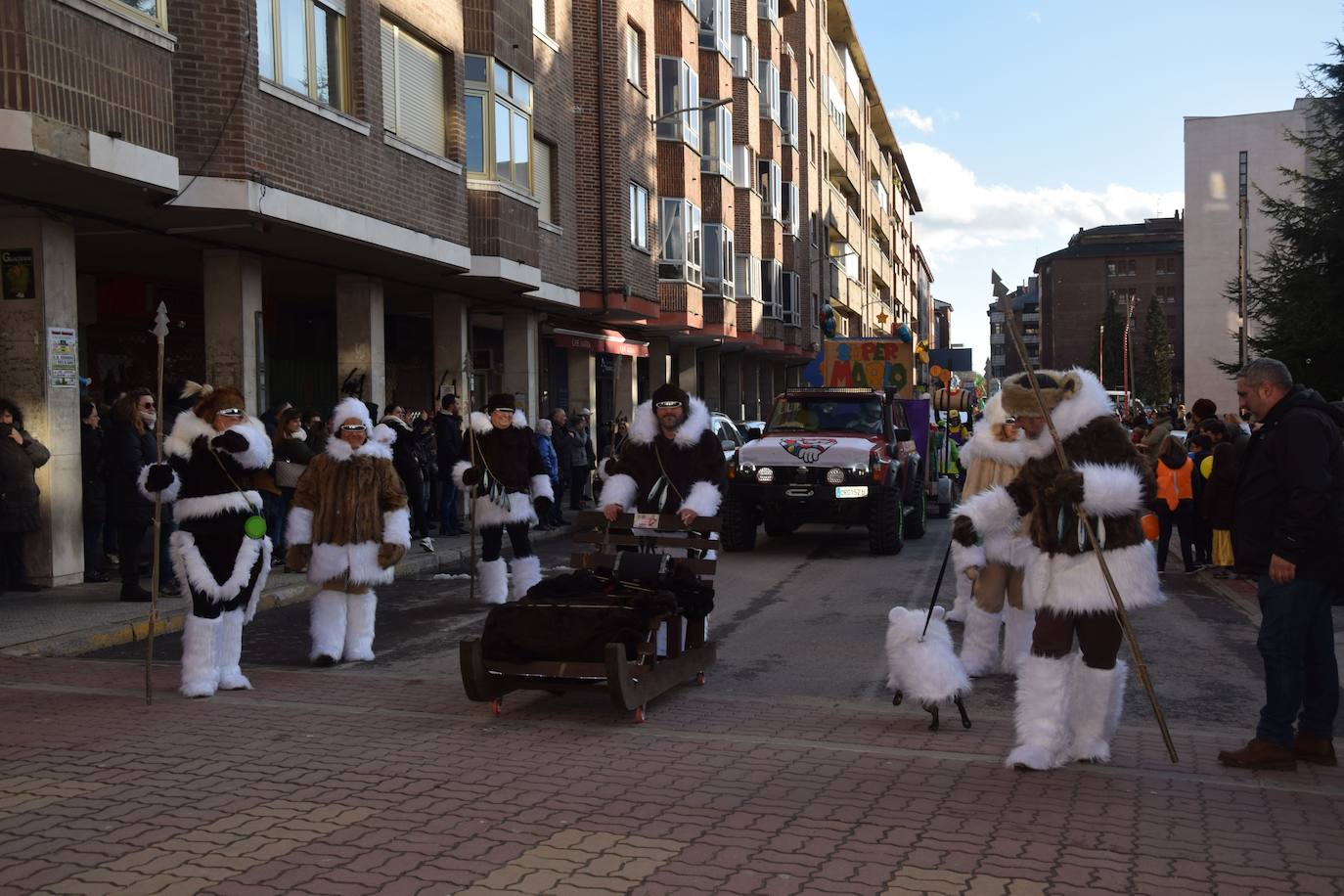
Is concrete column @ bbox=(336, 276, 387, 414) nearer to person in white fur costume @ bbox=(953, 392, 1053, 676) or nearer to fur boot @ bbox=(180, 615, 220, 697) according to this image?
fur boot @ bbox=(180, 615, 220, 697)

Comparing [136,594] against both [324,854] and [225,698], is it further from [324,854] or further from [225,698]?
[324,854]

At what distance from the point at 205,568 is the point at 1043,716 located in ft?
16.1

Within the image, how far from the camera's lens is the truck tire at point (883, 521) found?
50.6ft

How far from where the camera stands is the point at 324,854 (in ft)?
15.5

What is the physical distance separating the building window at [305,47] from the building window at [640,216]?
40.0 ft

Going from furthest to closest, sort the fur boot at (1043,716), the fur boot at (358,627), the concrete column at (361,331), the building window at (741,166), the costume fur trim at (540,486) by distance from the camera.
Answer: the building window at (741,166) < the concrete column at (361,331) < the costume fur trim at (540,486) < the fur boot at (358,627) < the fur boot at (1043,716)

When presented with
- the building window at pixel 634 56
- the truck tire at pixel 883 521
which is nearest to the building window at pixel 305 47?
the truck tire at pixel 883 521

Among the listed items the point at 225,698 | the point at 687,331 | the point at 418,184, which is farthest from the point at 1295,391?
the point at 687,331

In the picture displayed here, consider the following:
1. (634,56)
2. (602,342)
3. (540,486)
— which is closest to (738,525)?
(540,486)

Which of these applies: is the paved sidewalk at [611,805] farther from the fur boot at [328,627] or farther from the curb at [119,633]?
the curb at [119,633]

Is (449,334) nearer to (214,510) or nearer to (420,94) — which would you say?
(420,94)

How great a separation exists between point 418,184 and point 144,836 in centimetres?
1314

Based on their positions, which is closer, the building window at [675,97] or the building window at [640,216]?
the building window at [640,216]

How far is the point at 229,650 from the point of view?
7.89 metres
